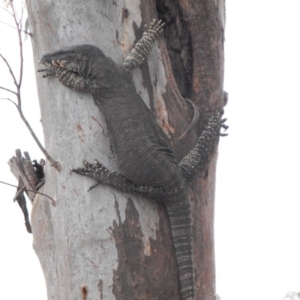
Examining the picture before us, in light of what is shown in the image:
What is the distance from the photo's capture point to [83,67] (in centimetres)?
389

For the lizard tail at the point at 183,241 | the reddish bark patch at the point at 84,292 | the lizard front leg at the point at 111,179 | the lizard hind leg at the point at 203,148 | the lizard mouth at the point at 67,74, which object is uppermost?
the lizard mouth at the point at 67,74

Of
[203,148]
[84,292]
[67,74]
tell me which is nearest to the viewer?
[84,292]

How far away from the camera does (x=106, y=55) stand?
4039 mm

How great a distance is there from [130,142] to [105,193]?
0.34 m

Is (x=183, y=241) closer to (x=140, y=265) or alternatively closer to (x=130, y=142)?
(x=140, y=265)

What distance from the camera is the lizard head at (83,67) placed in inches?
152

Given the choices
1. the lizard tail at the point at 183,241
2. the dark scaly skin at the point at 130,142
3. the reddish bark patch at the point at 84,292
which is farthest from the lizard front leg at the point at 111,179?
the reddish bark patch at the point at 84,292

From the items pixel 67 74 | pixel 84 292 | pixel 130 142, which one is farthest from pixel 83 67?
pixel 84 292

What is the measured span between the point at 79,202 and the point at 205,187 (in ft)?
3.22

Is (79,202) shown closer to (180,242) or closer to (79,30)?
(180,242)

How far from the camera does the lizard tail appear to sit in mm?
3898

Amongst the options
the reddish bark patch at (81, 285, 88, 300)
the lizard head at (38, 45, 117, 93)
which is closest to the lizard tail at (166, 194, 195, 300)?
the reddish bark patch at (81, 285, 88, 300)

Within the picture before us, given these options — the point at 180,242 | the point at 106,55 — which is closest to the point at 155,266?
the point at 180,242

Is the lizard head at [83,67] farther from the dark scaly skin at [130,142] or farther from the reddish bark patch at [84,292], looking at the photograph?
the reddish bark patch at [84,292]
